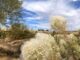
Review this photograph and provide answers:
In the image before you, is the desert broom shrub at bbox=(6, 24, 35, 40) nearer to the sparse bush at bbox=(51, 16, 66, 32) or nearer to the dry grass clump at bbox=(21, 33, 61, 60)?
the sparse bush at bbox=(51, 16, 66, 32)

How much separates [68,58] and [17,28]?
0.75m

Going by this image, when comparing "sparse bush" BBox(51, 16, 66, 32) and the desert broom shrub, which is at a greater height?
"sparse bush" BBox(51, 16, 66, 32)

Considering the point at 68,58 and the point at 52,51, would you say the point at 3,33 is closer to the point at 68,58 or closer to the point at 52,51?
the point at 68,58

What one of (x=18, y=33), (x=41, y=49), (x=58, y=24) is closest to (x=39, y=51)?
(x=41, y=49)

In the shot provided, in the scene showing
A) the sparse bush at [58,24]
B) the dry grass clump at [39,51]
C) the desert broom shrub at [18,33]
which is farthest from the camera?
the desert broom shrub at [18,33]

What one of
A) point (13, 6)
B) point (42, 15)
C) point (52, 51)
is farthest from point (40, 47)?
point (13, 6)

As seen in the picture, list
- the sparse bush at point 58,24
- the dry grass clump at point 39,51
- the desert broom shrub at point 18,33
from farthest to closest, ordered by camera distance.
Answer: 1. the desert broom shrub at point 18,33
2. the sparse bush at point 58,24
3. the dry grass clump at point 39,51

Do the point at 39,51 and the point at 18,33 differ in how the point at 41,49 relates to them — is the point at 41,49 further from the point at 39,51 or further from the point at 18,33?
the point at 18,33

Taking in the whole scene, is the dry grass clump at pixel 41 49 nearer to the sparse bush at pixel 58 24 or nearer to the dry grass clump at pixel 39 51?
the dry grass clump at pixel 39 51

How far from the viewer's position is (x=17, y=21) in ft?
9.96

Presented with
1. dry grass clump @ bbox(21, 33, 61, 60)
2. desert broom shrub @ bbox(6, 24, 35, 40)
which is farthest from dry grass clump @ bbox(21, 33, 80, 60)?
desert broom shrub @ bbox(6, 24, 35, 40)

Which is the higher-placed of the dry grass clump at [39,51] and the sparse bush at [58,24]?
the sparse bush at [58,24]

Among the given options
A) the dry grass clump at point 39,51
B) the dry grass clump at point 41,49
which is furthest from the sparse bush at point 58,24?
the dry grass clump at point 39,51

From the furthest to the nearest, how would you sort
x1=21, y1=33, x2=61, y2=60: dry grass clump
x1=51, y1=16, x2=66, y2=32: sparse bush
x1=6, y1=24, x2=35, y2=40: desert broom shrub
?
x1=6, y1=24, x2=35, y2=40: desert broom shrub → x1=51, y1=16, x2=66, y2=32: sparse bush → x1=21, y1=33, x2=61, y2=60: dry grass clump
